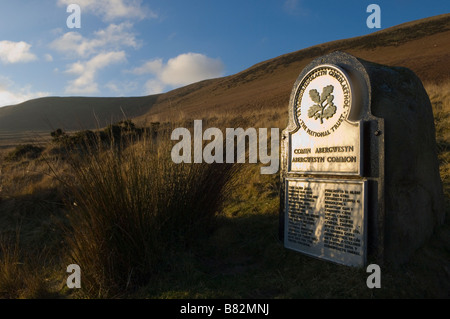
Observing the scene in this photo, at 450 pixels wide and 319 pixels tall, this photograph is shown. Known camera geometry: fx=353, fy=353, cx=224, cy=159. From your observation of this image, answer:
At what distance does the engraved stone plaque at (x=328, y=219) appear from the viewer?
11.2 feet

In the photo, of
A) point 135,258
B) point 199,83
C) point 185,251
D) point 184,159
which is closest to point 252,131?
point 184,159

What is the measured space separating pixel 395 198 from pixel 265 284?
1.51 metres

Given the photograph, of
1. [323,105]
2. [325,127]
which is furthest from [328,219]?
[323,105]

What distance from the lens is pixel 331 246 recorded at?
368 centimetres

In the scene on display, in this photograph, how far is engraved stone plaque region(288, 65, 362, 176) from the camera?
355cm

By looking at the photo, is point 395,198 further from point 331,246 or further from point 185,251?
point 185,251

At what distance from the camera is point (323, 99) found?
3865 millimetres

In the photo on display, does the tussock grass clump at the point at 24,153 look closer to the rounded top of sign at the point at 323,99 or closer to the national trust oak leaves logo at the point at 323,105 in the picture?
the rounded top of sign at the point at 323,99

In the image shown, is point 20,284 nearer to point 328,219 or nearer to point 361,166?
point 328,219

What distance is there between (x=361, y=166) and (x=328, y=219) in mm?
686
